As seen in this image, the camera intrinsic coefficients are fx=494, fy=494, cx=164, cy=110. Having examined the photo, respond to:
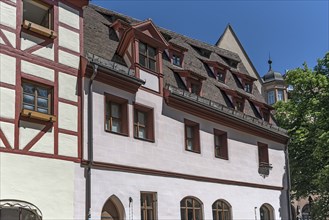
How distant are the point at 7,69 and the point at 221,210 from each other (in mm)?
13069

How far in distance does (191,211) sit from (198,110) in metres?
4.68

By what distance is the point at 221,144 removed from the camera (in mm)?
25047

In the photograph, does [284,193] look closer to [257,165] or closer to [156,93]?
[257,165]

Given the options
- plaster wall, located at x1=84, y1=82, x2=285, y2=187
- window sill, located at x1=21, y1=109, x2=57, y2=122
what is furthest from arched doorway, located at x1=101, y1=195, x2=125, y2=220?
window sill, located at x1=21, y1=109, x2=57, y2=122

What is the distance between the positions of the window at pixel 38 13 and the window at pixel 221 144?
10898mm

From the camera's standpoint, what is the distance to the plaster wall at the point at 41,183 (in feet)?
46.4

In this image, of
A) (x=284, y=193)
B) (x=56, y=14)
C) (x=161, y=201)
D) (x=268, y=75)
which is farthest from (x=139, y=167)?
(x=268, y=75)

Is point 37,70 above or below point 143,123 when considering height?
above

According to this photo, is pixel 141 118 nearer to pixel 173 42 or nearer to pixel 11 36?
pixel 11 36

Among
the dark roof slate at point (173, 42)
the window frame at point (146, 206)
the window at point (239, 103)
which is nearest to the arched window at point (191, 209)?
the window frame at point (146, 206)

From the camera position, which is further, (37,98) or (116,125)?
(116,125)

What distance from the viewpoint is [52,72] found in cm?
1623

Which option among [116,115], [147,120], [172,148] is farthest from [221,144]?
[116,115]

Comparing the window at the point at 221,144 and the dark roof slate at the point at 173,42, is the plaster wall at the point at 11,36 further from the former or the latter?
the window at the point at 221,144
